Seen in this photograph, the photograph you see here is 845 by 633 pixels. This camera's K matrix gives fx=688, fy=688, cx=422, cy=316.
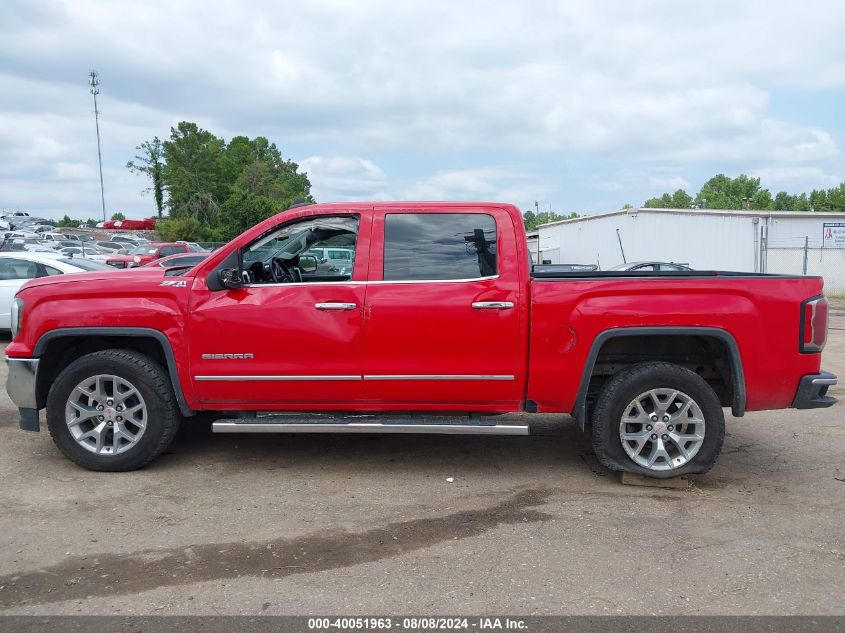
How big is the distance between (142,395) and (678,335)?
3.89 metres

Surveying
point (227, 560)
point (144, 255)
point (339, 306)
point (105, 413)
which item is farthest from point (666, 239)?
point (227, 560)

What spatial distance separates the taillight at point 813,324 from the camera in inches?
187

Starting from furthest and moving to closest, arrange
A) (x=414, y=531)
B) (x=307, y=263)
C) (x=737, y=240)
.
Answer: (x=737, y=240)
(x=307, y=263)
(x=414, y=531)

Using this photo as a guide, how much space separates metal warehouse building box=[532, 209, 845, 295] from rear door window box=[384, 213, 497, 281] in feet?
68.4

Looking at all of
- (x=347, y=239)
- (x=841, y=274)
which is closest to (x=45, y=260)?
(x=347, y=239)

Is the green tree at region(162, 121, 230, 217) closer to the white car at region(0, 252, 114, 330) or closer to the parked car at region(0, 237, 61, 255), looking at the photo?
the parked car at region(0, 237, 61, 255)

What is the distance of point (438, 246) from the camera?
16.4 feet

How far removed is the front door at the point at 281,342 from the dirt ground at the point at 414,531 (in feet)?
2.16

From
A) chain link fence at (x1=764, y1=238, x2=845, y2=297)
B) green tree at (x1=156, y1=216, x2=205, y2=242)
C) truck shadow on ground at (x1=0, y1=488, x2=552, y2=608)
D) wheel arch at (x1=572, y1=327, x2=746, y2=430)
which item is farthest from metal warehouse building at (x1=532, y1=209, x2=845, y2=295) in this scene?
green tree at (x1=156, y1=216, x2=205, y2=242)

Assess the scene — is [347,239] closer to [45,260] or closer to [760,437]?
[760,437]

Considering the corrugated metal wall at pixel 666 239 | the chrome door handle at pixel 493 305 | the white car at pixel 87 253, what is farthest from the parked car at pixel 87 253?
the chrome door handle at pixel 493 305

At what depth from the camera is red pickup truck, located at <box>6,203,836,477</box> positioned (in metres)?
4.77

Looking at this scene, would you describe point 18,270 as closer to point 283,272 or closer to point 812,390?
point 283,272

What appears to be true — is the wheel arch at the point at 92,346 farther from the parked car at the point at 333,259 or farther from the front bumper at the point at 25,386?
the parked car at the point at 333,259
